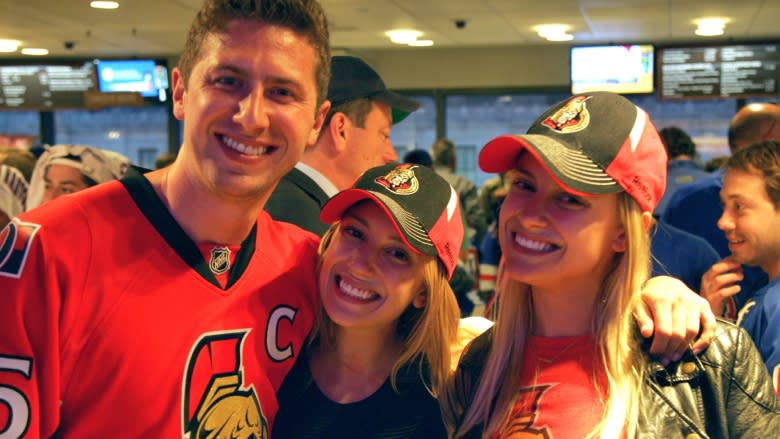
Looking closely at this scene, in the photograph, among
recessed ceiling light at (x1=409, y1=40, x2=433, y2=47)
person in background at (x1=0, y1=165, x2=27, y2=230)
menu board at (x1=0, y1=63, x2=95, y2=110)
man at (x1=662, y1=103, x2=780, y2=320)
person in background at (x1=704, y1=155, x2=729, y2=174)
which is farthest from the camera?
menu board at (x1=0, y1=63, x2=95, y2=110)

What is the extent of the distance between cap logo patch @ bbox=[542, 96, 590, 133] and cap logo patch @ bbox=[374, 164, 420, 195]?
0.36 m

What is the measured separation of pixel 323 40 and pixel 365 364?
27.6 inches

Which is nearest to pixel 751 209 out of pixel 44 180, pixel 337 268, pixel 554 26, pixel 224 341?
pixel 337 268

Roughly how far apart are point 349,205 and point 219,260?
0.36 m

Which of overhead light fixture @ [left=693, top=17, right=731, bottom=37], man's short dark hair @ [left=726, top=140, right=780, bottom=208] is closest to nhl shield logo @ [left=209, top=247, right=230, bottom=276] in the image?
man's short dark hair @ [left=726, top=140, right=780, bottom=208]

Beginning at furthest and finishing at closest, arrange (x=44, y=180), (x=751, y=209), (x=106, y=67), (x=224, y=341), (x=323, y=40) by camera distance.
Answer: (x=106, y=67)
(x=44, y=180)
(x=751, y=209)
(x=323, y=40)
(x=224, y=341)

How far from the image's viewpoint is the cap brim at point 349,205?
1.90 metres

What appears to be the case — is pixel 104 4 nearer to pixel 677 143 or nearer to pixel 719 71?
pixel 677 143

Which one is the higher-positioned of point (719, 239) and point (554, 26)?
point (554, 26)

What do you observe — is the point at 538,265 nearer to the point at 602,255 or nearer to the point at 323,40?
the point at 602,255

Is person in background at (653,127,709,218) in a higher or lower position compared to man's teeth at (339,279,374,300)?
higher

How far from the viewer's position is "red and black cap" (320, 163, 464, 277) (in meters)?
1.92

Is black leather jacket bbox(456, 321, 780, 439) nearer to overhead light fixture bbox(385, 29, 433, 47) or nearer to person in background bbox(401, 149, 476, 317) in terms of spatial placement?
person in background bbox(401, 149, 476, 317)

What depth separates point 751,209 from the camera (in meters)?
2.77
